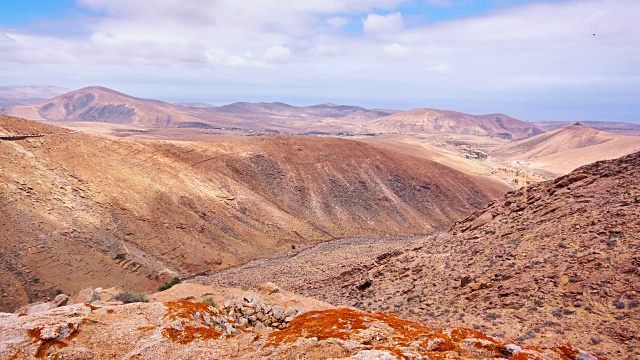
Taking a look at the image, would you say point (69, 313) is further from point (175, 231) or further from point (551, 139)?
point (551, 139)

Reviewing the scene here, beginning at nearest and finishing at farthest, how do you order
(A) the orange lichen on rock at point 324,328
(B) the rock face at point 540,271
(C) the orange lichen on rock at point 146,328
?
1. (A) the orange lichen on rock at point 324,328
2. (C) the orange lichen on rock at point 146,328
3. (B) the rock face at point 540,271

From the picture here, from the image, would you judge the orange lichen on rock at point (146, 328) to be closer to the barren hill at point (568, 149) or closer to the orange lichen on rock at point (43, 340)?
the orange lichen on rock at point (43, 340)

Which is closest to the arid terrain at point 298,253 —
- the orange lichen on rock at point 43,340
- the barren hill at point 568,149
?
the orange lichen on rock at point 43,340

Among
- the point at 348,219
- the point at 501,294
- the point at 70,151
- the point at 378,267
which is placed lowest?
the point at 348,219

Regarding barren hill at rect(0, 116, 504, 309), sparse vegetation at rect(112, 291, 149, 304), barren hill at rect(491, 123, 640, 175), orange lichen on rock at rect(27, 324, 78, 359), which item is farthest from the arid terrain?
barren hill at rect(491, 123, 640, 175)

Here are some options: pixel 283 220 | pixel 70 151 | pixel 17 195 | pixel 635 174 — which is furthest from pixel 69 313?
pixel 283 220

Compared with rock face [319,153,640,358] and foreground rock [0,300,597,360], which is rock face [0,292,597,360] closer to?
foreground rock [0,300,597,360]
